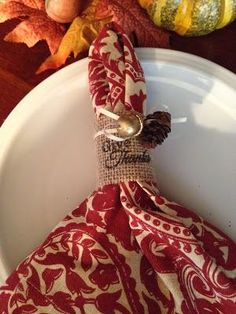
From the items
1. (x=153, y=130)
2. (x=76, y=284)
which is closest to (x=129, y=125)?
(x=153, y=130)

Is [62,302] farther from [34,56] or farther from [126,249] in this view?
[34,56]

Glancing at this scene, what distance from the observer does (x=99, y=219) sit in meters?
0.51

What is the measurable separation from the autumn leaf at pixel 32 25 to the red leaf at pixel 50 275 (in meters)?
0.24

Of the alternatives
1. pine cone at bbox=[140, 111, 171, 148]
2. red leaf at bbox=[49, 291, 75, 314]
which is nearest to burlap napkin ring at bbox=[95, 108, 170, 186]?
pine cone at bbox=[140, 111, 171, 148]

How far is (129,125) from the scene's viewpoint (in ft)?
1.60

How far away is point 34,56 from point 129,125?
0.62 feet

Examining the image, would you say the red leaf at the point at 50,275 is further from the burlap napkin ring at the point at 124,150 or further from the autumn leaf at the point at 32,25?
the autumn leaf at the point at 32,25

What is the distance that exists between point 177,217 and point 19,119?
0.18 meters

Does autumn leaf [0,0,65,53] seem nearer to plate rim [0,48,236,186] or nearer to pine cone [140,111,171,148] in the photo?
plate rim [0,48,236,186]

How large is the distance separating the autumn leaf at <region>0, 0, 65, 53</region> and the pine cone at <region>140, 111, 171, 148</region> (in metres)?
0.17

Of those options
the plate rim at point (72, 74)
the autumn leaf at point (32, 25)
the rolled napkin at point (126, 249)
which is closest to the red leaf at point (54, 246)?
the rolled napkin at point (126, 249)

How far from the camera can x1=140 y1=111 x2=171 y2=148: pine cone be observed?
19.9 inches

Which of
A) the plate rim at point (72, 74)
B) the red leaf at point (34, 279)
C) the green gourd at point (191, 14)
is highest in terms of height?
the green gourd at point (191, 14)

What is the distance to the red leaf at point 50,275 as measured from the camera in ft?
1.59
